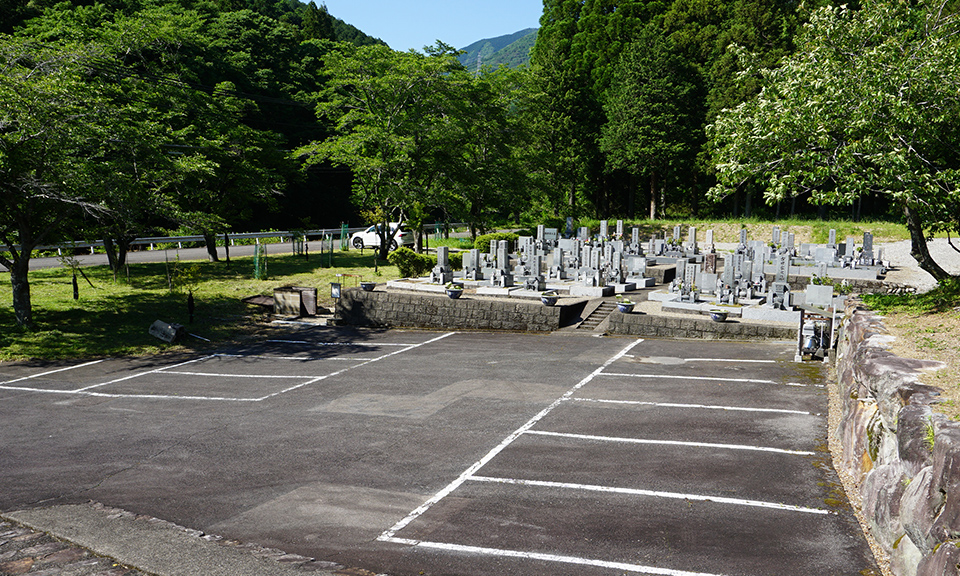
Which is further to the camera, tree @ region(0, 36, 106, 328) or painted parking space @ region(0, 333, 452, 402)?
tree @ region(0, 36, 106, 328)

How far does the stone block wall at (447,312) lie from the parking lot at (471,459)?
4.52 metres

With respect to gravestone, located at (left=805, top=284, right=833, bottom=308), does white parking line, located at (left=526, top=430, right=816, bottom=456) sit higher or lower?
lower

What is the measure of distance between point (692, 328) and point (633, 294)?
21.5ft

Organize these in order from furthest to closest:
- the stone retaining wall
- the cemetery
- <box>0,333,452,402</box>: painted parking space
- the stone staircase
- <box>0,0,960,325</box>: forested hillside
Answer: the stone staircase, the cemetery, <box>0,333,452,402</box>: painted parking space, <box>0,0,960,325</box>: forested hillside, the stone retaining wall

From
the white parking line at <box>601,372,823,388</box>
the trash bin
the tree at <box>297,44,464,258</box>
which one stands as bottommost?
the white parking line at <box>601,372,823,388</box>

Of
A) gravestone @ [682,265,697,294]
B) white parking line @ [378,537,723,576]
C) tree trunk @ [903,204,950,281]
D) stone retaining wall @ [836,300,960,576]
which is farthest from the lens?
gravestone @ [682,265,697,294]

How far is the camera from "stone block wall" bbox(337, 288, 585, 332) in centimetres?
2038

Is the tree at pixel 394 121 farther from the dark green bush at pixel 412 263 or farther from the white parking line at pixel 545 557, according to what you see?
the white parking line at pixel 545 557

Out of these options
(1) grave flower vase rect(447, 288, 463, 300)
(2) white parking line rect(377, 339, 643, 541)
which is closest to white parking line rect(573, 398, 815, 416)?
(2) white parking line rect(377, 339, 643, 541)

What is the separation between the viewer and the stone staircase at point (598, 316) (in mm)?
20281

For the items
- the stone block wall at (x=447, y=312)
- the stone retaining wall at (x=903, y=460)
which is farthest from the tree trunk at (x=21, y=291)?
the stone retaining wall at (x=903, y=460)

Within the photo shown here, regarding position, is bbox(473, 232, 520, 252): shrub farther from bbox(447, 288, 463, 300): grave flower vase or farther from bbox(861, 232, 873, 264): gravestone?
bbox(861, 232, 873, 264): gravestone

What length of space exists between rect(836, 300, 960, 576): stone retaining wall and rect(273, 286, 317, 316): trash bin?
60.4 feet

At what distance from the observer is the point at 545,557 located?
6309 millimetres
